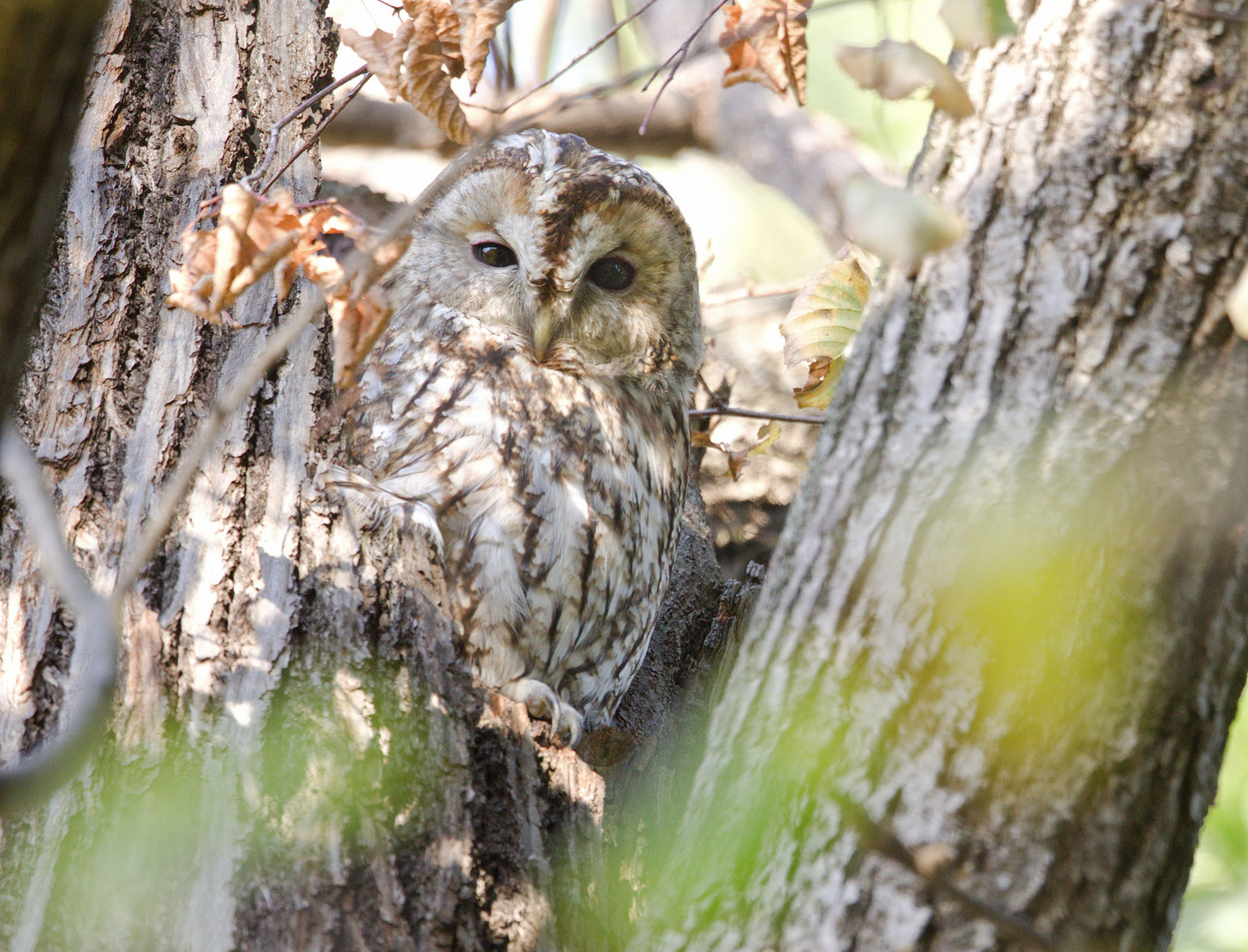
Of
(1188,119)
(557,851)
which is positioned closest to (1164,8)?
(1188,119)

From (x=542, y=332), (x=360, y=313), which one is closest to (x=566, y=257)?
(x=542, y=332)

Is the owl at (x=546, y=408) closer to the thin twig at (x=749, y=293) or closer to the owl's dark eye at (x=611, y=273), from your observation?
the owl's dark eye at (x=611, y=273)

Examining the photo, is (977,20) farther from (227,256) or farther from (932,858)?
(227,256)

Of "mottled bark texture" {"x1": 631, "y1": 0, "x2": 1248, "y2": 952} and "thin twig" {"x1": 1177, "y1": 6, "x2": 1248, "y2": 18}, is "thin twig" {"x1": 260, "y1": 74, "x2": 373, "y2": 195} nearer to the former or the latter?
"mottled bark texture" {"x1": 631, "y1": 0, "x2": 1248, "y2": 952}

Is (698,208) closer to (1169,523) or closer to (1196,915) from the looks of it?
(1196,915)

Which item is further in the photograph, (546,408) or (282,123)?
(546,408)

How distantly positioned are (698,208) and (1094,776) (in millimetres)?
7712

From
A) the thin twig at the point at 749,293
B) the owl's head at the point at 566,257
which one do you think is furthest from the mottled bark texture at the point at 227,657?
the thin twig at the point at 749,293

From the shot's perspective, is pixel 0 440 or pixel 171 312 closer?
pixel 0 440

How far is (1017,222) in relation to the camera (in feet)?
3.78

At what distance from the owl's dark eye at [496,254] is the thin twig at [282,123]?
606mm

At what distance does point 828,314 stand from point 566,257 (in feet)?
1.90

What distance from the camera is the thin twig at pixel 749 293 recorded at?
10.1 feet

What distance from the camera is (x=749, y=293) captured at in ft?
10.8
